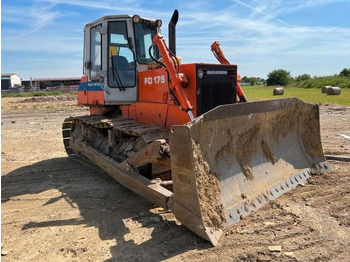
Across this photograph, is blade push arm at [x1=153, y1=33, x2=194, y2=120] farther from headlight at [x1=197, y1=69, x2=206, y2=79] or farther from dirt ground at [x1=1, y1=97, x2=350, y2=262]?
dirt ground at [x1=1, y1=97, x2=350, y2=262]

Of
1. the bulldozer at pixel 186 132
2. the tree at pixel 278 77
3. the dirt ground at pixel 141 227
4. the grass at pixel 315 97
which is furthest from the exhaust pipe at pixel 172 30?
A: the tree at pixel 278 77

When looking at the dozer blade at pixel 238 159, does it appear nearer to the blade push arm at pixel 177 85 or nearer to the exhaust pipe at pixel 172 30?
the blade push arm at pixel 177 85

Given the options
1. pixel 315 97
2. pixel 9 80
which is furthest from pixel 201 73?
pixel 9 80

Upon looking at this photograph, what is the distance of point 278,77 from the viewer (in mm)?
71438

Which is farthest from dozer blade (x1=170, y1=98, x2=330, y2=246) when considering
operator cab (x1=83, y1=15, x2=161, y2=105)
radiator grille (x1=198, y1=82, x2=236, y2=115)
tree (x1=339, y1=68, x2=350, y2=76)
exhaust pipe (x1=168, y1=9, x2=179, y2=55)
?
tree (x1=339, y1=68, x2=350, y2=76)

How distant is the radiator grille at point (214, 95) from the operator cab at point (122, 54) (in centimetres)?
157

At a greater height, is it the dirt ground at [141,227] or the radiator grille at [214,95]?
the radiator grille at [214,95]

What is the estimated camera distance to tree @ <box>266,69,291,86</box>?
7031 centimetres

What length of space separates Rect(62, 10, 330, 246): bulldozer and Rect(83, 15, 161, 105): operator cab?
0.02 m

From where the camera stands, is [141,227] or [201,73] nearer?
[141,227]

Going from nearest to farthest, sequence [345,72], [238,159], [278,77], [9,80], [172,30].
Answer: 1. [238,159]
2. [172,30]
3. [345,72]
4. [278,77]
5. [9,80]

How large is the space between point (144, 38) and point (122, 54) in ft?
1.65

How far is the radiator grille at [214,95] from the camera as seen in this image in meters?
4.95

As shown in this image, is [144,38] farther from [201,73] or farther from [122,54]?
[201,73]
